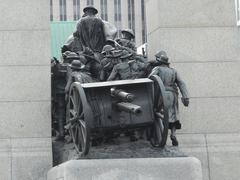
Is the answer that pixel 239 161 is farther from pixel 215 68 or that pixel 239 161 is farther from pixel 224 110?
pixel 215 68

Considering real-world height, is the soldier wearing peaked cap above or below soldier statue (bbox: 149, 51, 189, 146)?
above

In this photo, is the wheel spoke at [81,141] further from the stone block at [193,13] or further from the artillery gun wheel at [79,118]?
the stone block at [193,13]

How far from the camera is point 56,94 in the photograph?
12.9 m

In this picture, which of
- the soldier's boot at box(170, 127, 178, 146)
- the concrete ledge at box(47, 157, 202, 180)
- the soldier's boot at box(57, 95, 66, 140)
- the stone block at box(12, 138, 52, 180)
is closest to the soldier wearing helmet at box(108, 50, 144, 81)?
the soldier's boot at box(170, 127, 178, 146)

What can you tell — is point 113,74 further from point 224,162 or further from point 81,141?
point 224,162

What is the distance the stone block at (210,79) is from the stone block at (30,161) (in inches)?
149

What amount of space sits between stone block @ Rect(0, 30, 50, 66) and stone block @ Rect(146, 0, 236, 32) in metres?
2.97

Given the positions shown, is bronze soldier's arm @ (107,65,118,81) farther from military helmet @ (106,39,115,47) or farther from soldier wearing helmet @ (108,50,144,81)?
military helmet @ (106,39,115,47)

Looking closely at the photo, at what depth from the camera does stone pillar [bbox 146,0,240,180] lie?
13367 mm

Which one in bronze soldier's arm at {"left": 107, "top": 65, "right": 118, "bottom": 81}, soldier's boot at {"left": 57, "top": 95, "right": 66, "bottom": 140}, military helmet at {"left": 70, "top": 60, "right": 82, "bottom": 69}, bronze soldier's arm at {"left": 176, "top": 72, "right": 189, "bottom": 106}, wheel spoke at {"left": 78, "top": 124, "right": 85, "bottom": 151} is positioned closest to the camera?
wheel spoke at {"left": 78, "top": 124, "right": 85, "bottom": 151}

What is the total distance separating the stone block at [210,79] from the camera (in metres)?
13.8

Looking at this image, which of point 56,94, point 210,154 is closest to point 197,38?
point 210,154

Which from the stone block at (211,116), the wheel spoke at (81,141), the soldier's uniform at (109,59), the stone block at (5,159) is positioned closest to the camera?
the wheel spoke at (81,141)

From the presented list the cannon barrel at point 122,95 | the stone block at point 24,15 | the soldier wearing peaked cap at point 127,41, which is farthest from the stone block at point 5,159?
the cannon barrel at point 122,95
